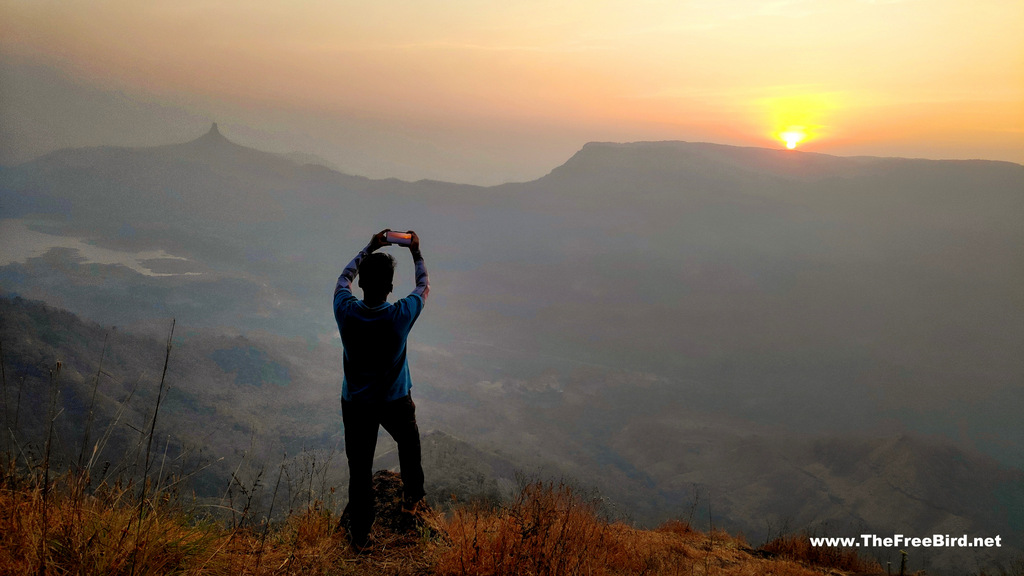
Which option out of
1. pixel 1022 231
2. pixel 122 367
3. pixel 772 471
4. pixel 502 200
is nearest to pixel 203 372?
pixel 122 367

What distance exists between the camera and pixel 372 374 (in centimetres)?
370

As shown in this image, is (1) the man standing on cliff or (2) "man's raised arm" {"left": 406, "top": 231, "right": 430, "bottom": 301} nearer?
(1) the man standing on cliff

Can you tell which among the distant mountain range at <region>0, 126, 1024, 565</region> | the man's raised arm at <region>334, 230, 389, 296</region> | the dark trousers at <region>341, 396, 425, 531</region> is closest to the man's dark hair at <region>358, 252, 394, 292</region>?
the man's raised arm at <region>334, 230, 389, 296</region>

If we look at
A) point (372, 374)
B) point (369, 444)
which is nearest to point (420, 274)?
point (372, 374)

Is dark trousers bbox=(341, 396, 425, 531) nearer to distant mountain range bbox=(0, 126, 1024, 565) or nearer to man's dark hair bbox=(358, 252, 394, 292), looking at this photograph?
man's dark hair bbox=(358, 252, 394, 292)

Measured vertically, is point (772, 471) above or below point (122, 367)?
below

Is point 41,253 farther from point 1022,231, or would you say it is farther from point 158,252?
point 1022,231

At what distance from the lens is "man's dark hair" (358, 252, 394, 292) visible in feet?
12.0

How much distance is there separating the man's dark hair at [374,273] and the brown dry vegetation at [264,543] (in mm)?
1496

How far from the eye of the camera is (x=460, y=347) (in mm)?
146500

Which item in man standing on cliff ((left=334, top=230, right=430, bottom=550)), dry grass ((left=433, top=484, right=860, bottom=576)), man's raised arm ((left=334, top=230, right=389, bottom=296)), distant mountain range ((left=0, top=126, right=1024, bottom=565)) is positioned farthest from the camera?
distant mountain range ((left=0, top=126, right=1024, bottom=565))

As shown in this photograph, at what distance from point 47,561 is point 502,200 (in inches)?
7854

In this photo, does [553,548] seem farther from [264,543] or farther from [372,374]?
[264,543]

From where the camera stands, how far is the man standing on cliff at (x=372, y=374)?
11.9 feet
